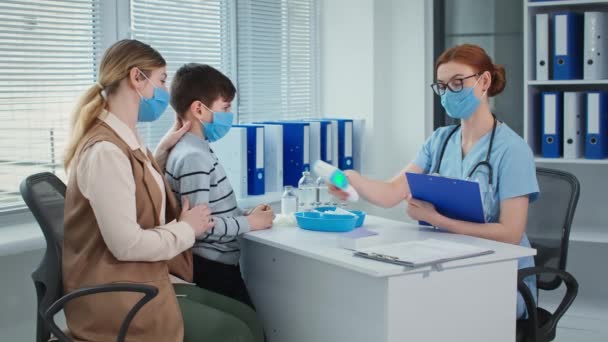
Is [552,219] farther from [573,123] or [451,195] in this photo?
[573,123]

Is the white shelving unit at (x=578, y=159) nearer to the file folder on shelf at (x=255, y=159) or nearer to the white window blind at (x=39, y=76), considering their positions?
the file folder on shelf at (x=255, y=159)

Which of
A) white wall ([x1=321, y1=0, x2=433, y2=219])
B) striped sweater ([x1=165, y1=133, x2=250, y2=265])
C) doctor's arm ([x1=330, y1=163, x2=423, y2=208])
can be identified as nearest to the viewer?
striped sweater ([x1=165, y1=133, x2=250, y2=265])

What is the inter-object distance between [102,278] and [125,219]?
0.55 ft

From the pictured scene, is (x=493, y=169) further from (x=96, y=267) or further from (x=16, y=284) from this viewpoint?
(x=16, y=284)

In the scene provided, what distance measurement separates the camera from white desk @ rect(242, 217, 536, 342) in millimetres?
2141

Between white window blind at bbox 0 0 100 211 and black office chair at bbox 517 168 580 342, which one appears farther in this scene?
white window blind at bbox 0 0 100 211

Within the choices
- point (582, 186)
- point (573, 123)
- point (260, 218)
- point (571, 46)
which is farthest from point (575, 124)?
point (260, 218)

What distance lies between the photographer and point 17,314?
2711mm

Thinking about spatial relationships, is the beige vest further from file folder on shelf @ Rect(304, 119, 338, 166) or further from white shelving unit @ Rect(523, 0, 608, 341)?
white shelving unit @ Rect(523, 0, 608, 341)

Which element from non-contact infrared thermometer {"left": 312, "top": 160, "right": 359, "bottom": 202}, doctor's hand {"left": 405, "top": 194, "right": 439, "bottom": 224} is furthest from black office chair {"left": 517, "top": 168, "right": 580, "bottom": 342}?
non-contact infrared thermometer {"left": 312, "top": 160, "right": 359, "bottom": 202}

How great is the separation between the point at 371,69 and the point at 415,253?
196 cm

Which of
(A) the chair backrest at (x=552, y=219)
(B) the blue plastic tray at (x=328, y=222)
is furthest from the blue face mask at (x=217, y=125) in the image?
(A) the chair backrest at (x=552, y=219)

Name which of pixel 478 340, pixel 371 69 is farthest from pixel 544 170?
pixel 371 69

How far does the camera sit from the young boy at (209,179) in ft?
8.09
